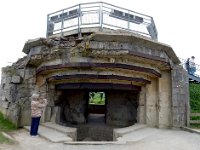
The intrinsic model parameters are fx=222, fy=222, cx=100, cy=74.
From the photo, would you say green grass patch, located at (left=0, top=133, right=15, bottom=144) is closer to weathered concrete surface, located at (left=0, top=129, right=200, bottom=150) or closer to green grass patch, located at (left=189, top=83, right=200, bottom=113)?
weathered concrete surface, located at (left=0, top=129, right=200, bottom=150)

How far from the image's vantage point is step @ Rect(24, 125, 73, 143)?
584 centimetres

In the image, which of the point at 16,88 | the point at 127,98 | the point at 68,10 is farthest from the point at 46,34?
the point at 127,98

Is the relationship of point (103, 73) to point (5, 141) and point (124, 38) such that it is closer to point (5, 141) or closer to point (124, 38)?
point (124, 38)

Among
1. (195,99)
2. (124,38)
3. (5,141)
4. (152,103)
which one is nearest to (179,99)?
(152,103)

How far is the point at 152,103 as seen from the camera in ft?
28.8

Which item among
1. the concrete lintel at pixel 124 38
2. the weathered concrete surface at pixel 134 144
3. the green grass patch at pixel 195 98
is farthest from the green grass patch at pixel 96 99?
the weathered concrete surface at pixel 134 144

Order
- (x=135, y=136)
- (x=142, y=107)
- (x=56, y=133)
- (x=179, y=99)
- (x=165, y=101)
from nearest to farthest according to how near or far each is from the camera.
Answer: (x=135, y=136)
(x=56, y=133)
(x=179, y=99)
(x=165, y=101)
(x=142, y=107)

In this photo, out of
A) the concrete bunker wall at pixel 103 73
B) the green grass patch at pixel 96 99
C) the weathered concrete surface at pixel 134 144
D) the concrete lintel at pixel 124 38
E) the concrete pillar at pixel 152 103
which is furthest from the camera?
the green grass patch at pixel 96 99

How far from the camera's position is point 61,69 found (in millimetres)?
7523

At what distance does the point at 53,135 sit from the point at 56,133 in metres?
0.30

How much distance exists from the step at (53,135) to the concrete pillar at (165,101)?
3980 millimetres

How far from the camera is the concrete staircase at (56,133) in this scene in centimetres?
591

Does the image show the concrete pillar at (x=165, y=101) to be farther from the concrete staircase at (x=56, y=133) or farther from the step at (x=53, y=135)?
the step at (x=53, y=135)

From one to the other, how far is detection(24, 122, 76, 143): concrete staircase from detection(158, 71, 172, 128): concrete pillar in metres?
3.55
